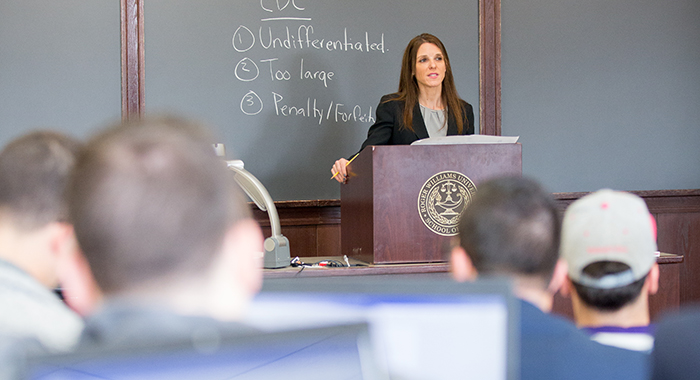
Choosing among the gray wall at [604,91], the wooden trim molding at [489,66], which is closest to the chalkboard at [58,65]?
the wooden trim molding at [489,66]

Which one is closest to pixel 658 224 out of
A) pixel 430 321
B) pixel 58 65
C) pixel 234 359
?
pixel 58 65

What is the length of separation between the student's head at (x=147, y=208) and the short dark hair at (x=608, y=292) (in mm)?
622

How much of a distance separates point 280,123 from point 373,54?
2.10 ft

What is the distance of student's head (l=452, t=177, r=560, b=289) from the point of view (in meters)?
0.85

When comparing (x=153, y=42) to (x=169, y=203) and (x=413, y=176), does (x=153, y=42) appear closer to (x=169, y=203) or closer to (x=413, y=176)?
(x=413, y=176)

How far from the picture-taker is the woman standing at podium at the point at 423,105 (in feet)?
8.80

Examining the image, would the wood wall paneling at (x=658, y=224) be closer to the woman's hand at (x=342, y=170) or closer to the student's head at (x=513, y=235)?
the woman's hand at (x=342, y=170)

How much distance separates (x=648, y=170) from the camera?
3615mm

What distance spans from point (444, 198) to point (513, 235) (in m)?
1.09

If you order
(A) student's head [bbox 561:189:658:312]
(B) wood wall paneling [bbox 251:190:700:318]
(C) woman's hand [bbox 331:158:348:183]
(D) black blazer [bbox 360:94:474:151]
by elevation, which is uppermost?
(D) black blazer [bbox 360:94:474:151]

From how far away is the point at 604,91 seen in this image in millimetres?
3607

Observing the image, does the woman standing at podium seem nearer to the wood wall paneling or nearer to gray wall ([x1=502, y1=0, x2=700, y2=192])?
the wood wall paneling

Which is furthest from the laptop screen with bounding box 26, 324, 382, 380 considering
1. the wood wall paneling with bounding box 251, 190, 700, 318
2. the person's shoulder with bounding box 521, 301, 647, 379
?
the wood wall paneling with bounding box 251, 190, 700, 318

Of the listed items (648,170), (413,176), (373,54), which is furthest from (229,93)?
(648,170)
